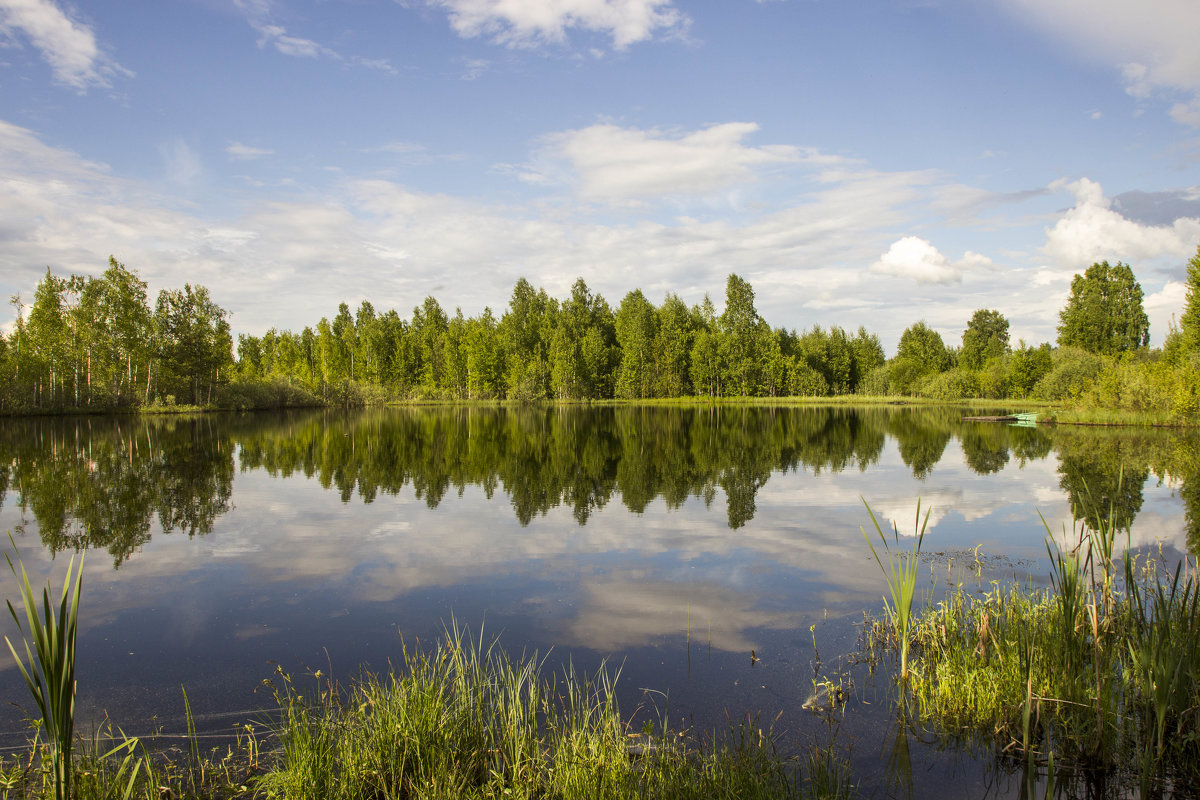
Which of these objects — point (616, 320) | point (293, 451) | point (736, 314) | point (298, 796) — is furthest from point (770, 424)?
point (616, 320)

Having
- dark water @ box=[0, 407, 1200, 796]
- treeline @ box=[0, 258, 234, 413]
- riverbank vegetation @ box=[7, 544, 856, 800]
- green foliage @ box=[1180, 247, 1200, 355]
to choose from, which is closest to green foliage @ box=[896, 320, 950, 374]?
green foliage @ box=[1180, 247, 1200, 355]

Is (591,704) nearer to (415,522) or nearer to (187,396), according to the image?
(415,522)

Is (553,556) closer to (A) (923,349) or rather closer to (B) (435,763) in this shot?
(B) (435,763)

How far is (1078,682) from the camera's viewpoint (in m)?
5.79

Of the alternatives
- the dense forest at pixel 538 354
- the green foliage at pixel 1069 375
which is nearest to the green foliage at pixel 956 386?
the dense forest at pixel 538 354

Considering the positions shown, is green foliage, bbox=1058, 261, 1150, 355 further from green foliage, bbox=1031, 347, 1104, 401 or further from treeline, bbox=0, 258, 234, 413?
treeline, bbox=0, 258, 234, 413

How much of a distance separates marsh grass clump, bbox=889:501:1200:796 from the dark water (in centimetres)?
56

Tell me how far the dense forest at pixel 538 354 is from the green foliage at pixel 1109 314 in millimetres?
157

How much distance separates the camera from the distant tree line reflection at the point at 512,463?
52.1 feet

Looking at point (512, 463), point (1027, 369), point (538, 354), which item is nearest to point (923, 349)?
point (1027, 369)

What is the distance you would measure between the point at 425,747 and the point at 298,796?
88 centimetres

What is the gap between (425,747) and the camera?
4934mm

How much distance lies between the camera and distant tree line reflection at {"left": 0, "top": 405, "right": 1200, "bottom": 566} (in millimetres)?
15891

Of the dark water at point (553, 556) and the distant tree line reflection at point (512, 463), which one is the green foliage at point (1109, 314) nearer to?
the distant tree line reflection at point (512, 463)
